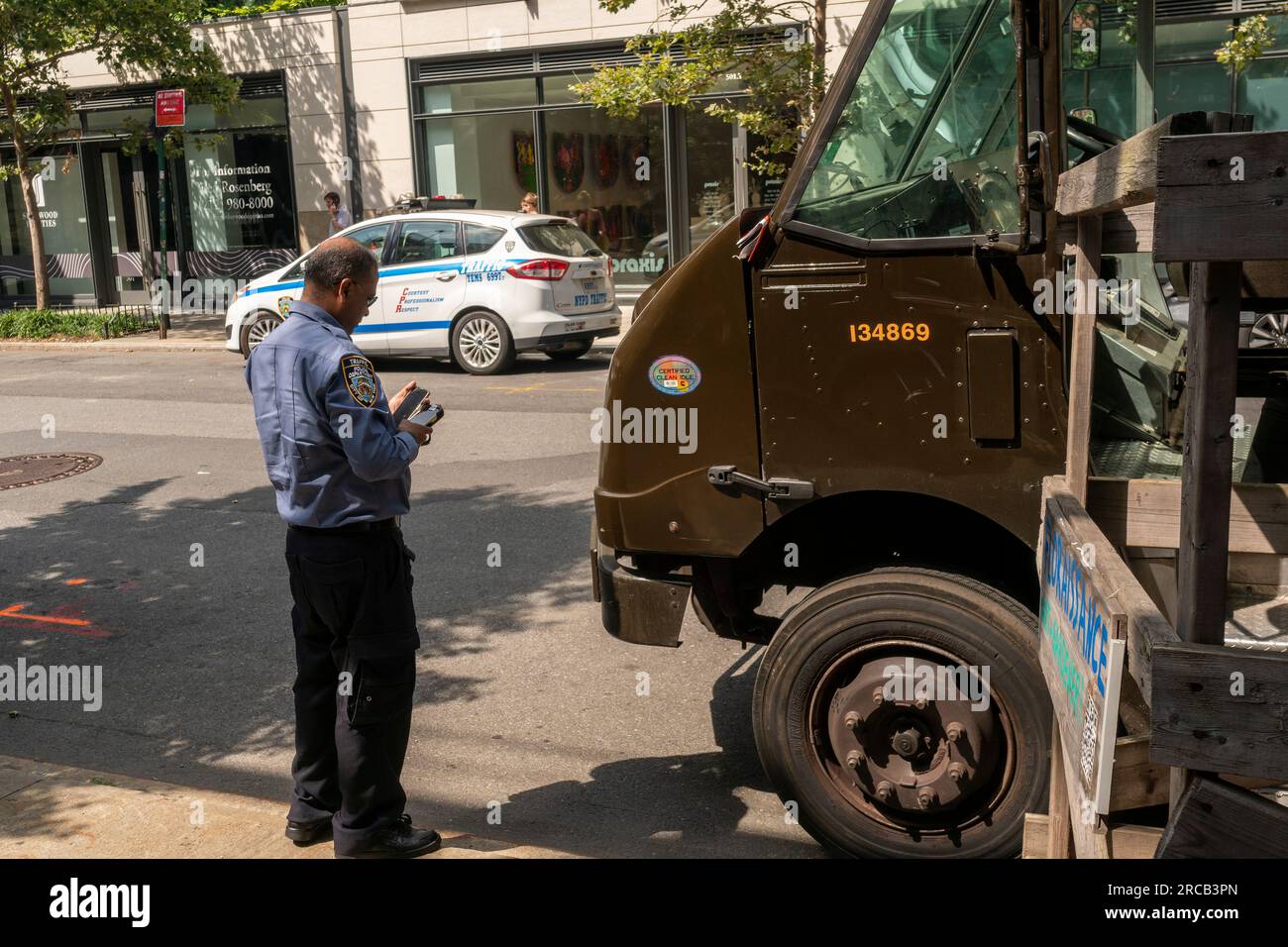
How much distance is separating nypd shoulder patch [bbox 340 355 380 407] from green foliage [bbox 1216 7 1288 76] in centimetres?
552

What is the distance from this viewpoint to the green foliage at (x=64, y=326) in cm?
2086

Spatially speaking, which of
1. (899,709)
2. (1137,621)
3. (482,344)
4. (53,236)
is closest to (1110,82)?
(899,709)

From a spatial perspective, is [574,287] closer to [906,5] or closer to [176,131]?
[176,131]

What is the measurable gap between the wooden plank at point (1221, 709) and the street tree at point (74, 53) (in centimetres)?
2049

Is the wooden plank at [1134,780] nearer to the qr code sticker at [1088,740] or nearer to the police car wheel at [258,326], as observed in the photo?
the qr code sticker at [1088,740]

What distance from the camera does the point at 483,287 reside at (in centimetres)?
1484

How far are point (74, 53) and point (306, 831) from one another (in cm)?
1982

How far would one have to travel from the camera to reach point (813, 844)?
4367mm

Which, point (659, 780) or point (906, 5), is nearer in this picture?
point (906, 5)

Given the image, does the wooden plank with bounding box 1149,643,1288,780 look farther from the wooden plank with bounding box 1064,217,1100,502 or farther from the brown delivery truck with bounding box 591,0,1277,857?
the brown delivery truck with bounding box 591,0,1277,857

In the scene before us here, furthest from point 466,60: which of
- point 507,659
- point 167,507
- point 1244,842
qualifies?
point 1244,842

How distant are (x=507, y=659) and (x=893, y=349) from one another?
2.92 m

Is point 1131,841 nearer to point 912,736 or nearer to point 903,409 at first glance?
point 912,736

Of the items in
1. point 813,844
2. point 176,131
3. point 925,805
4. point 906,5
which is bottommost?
point 813,844
